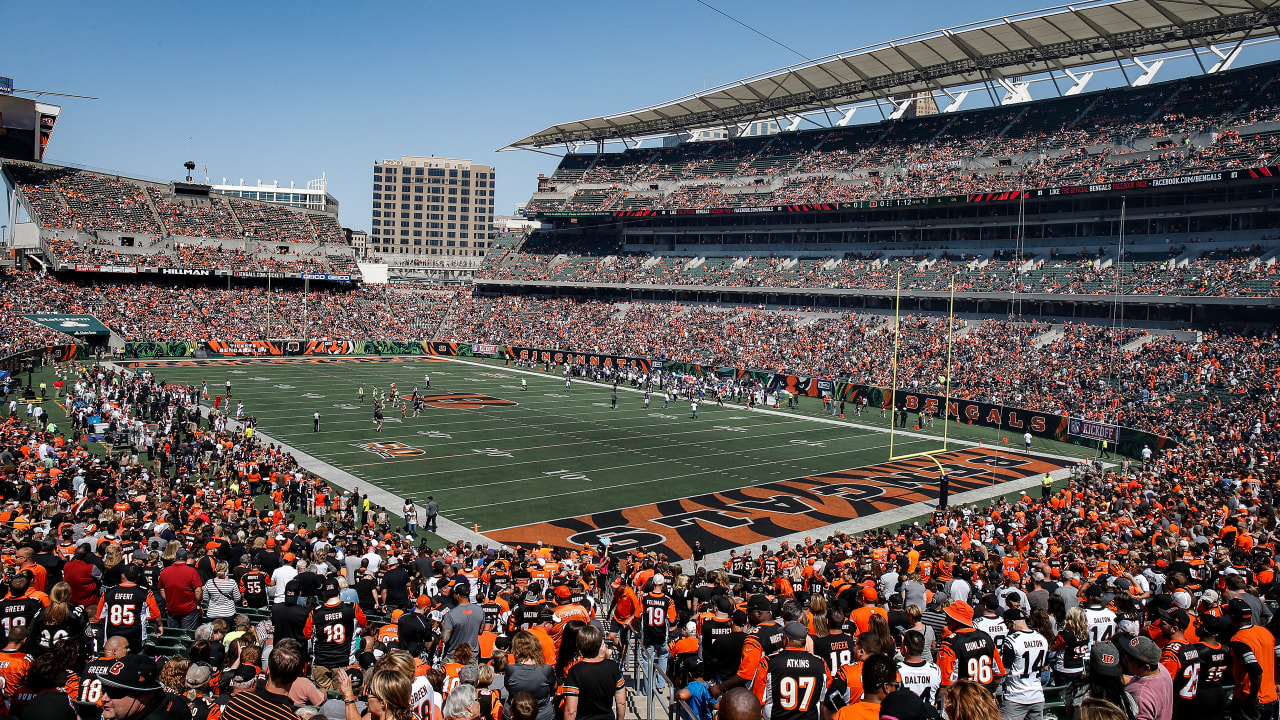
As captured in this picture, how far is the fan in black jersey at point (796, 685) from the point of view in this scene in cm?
535

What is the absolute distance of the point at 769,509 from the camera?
22797 millimetres

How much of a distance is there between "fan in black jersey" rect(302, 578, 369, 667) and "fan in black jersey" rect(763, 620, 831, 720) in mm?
3852

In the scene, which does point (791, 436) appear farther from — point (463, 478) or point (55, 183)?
point (55, 183)

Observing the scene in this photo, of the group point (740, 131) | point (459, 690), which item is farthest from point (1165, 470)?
point (740, 131)

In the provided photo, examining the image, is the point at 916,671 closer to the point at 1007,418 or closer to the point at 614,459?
the point at 614,459

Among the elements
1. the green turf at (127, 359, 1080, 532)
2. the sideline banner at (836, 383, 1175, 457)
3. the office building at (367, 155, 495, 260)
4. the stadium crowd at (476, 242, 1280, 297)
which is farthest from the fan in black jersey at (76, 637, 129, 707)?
the office building at (367, 155, 495, 260)

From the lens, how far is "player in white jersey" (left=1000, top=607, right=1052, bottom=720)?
20.0 ft

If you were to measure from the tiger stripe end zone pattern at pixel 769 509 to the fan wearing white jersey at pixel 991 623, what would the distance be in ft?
40.7

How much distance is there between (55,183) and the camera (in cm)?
6469

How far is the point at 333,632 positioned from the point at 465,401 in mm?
33870

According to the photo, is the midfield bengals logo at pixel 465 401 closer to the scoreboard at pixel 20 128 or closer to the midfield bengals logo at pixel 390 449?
the midfield bengals logo at pixel 390 449

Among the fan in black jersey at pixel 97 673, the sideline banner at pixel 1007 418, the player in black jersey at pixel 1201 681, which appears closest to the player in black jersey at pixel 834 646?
the player in black jersey at pixel 1201 681

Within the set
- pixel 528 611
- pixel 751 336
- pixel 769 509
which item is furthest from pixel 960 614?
pixel 751 336

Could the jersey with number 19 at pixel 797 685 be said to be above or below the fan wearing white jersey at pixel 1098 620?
above
